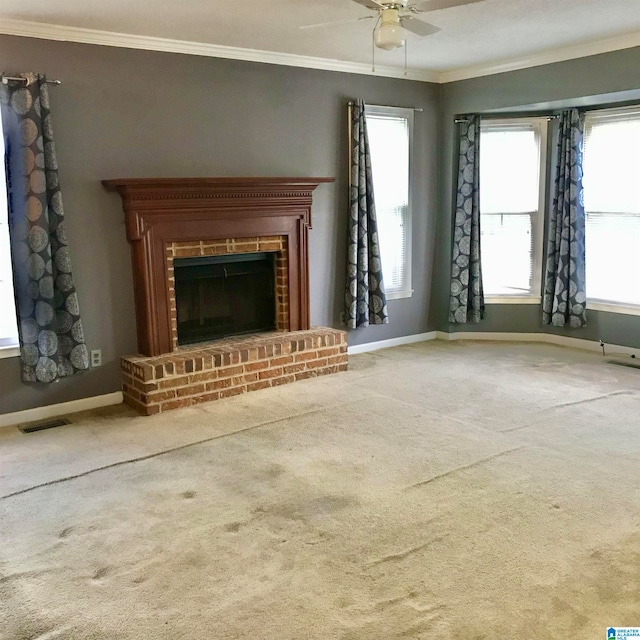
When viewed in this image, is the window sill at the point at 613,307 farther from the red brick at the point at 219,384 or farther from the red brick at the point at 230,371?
the red brick at the point at 219,384

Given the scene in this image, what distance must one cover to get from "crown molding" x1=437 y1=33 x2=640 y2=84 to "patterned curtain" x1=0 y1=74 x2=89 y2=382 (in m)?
3.64

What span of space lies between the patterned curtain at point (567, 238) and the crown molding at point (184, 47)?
143 centimetres

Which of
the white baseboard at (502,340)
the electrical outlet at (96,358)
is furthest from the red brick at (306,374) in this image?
the electrical outlet at (96,358)

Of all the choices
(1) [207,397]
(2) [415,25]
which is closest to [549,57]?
(2) [415,25]

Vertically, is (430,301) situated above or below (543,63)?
below

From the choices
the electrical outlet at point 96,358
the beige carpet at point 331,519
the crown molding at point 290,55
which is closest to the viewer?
the beige carpet at point 331,519

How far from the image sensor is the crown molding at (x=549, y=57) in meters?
4.91

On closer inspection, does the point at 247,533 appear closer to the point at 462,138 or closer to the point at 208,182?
the point at 208,182

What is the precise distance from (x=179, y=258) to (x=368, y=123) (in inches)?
85.8

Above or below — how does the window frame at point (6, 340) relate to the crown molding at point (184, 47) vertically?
below

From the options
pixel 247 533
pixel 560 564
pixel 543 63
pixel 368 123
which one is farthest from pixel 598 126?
pixel 247 533

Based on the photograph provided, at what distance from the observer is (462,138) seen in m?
6.24

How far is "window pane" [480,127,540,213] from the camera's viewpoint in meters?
6.23

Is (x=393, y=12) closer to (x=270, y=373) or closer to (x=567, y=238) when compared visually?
(x=270, y=373)
